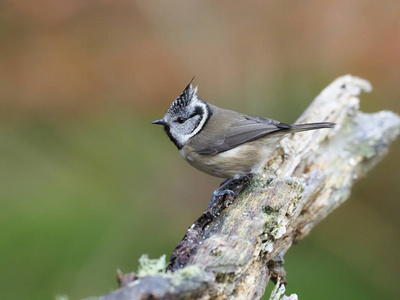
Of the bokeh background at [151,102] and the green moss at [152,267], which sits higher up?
the bokeh background at [151,102]

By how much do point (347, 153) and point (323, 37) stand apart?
265 centimetres

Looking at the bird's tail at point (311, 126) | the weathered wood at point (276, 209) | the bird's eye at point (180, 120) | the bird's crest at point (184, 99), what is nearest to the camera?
the weathered wood at point (276, 209)

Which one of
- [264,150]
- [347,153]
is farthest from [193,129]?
[347,153]

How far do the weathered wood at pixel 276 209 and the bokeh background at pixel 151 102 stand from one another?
1378mm

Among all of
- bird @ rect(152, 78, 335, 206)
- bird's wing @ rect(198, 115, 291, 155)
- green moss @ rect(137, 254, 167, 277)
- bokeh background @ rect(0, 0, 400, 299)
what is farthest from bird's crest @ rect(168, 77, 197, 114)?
bokeh background @ rect(0, 0, 400, 299)

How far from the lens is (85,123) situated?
5.61 meters

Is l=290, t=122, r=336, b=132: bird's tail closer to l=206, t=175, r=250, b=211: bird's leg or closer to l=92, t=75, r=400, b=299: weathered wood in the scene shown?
l=92, t=75, r=400, b=299: weathered wood

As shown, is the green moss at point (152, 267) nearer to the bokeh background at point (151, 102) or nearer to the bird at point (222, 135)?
the bird at point (222, 135)

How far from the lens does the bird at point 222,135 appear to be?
317 centimetres

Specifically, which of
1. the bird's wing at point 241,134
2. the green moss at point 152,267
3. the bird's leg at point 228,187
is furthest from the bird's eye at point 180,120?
the green moss at point 152,267

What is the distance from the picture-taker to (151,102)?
574 centimetres

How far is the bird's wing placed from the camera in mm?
3176

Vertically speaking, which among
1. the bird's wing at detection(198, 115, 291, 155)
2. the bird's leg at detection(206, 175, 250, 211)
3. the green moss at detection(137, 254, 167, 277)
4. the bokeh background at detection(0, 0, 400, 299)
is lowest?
the green moss at detection(137, 254, 167, 277)

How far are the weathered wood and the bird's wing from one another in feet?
0.80
